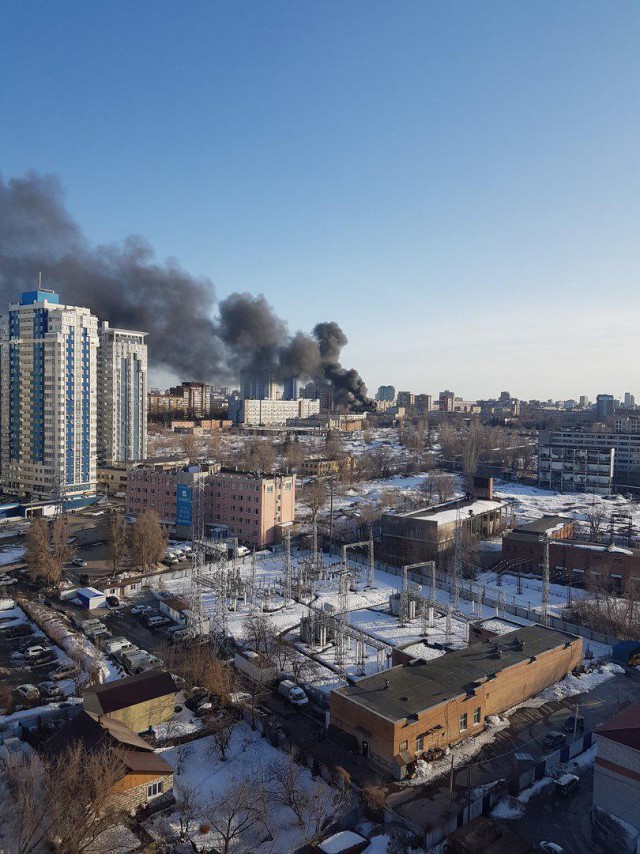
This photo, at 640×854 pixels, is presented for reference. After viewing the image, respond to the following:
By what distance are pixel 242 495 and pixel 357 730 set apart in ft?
33.9

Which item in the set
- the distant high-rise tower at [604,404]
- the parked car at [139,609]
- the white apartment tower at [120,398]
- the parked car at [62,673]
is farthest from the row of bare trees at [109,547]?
the distant high-rise tower at [604,404]

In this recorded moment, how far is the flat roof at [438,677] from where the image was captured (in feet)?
23.5

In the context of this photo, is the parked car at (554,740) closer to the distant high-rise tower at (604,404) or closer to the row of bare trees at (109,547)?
the row of bare trees at (109,547)

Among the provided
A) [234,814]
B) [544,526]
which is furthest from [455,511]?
[234,814]

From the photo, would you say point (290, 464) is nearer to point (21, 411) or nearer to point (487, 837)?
point (21, 411)

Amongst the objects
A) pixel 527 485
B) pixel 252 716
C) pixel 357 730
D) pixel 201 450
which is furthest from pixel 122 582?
pixel 201 450

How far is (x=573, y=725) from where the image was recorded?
25.1ft

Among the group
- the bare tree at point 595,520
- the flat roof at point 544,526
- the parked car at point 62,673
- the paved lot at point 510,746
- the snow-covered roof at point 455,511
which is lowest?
the paved lot at point 510,746

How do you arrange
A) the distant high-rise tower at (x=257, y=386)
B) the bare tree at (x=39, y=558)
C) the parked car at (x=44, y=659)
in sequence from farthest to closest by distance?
the distant high-rise tower at (x=257, y=386) → the bare tree at (x=39, y=558) → the parked car at (x=44, y=659)

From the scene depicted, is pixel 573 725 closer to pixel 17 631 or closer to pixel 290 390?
pixel 17 631

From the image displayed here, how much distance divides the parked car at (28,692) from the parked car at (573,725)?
675 centimetres

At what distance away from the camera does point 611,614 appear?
1089 cm

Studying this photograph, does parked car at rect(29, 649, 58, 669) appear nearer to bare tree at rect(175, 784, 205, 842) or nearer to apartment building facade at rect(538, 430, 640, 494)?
bare tree at rect(175, 784, 205, 842)

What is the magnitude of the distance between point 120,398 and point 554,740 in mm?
22338
